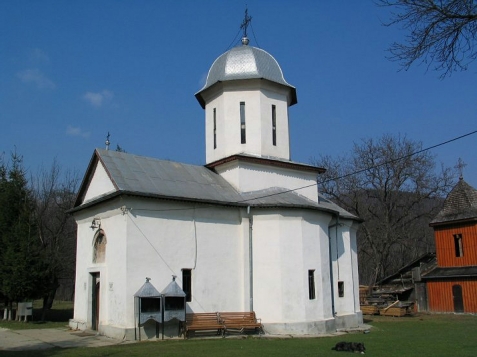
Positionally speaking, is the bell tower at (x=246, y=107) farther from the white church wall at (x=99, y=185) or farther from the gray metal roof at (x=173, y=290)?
the gray metal roof at (x=173, y=290)

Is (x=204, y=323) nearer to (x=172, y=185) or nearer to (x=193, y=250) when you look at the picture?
(x=193, y=250)

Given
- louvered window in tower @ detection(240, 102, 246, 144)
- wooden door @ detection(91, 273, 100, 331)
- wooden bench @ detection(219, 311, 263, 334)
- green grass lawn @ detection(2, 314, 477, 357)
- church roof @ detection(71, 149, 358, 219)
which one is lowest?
green grass lawn @ detection(2, 314, 477, 357)

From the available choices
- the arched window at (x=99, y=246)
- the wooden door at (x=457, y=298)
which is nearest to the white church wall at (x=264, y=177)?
the arched window at (x=99, y=246)

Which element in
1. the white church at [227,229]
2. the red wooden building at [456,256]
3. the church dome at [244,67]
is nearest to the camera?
the white church at [227,229]

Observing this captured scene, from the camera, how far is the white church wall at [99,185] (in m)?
18.7

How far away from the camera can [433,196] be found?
4022cm

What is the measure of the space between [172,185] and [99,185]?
316cm

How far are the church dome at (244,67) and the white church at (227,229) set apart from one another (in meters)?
0.08

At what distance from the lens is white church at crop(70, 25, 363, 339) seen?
17.2 m

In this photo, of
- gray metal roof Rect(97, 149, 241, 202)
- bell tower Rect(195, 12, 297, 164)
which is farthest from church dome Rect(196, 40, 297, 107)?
gray metal roof Rect(97, 149, 241, 202)

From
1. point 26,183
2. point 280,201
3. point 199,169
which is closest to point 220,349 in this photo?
point 280,201

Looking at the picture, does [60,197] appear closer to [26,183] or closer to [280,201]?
[26,183]

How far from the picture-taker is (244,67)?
2280 centimetres

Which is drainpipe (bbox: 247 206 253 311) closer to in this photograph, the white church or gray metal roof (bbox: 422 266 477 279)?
the white church
